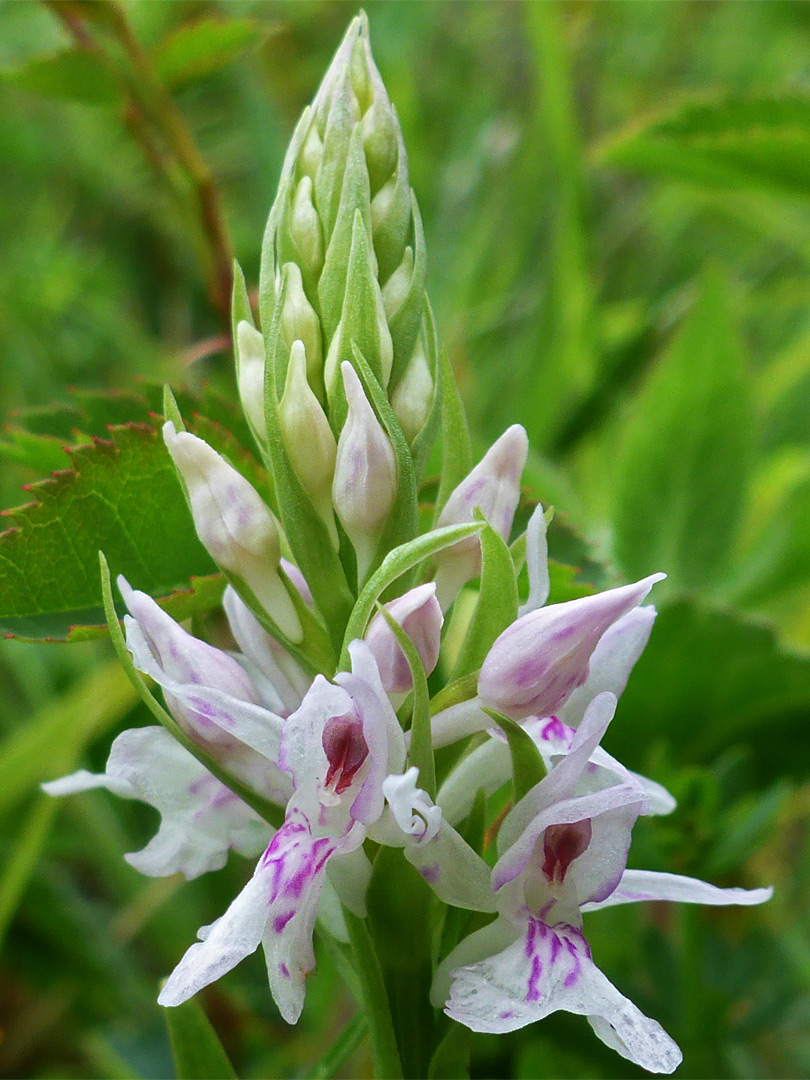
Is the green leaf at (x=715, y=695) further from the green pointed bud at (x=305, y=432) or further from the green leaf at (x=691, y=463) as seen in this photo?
the green pointed bud at (x=305, y=432)

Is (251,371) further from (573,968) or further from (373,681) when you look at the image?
(573,968)

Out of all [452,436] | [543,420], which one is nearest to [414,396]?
[452,436]

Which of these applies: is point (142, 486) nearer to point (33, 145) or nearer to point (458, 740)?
point (458, 740)

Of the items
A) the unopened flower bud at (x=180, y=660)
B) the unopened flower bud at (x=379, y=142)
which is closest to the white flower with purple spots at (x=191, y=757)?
the unopened flower bud at (x=180, y=660)

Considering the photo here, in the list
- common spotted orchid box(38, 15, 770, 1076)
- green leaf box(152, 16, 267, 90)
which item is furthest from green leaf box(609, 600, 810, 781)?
green leaf box(152, 16, 267, 90)

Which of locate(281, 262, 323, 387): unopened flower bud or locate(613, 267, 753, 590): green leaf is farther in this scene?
locate(613, 267, 753, 590): green leaf

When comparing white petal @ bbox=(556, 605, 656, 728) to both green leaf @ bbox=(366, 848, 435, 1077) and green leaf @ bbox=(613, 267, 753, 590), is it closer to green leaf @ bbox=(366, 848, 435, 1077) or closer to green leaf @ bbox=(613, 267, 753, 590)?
green leaf @ bbox=(366, 848, 435, 1077)
